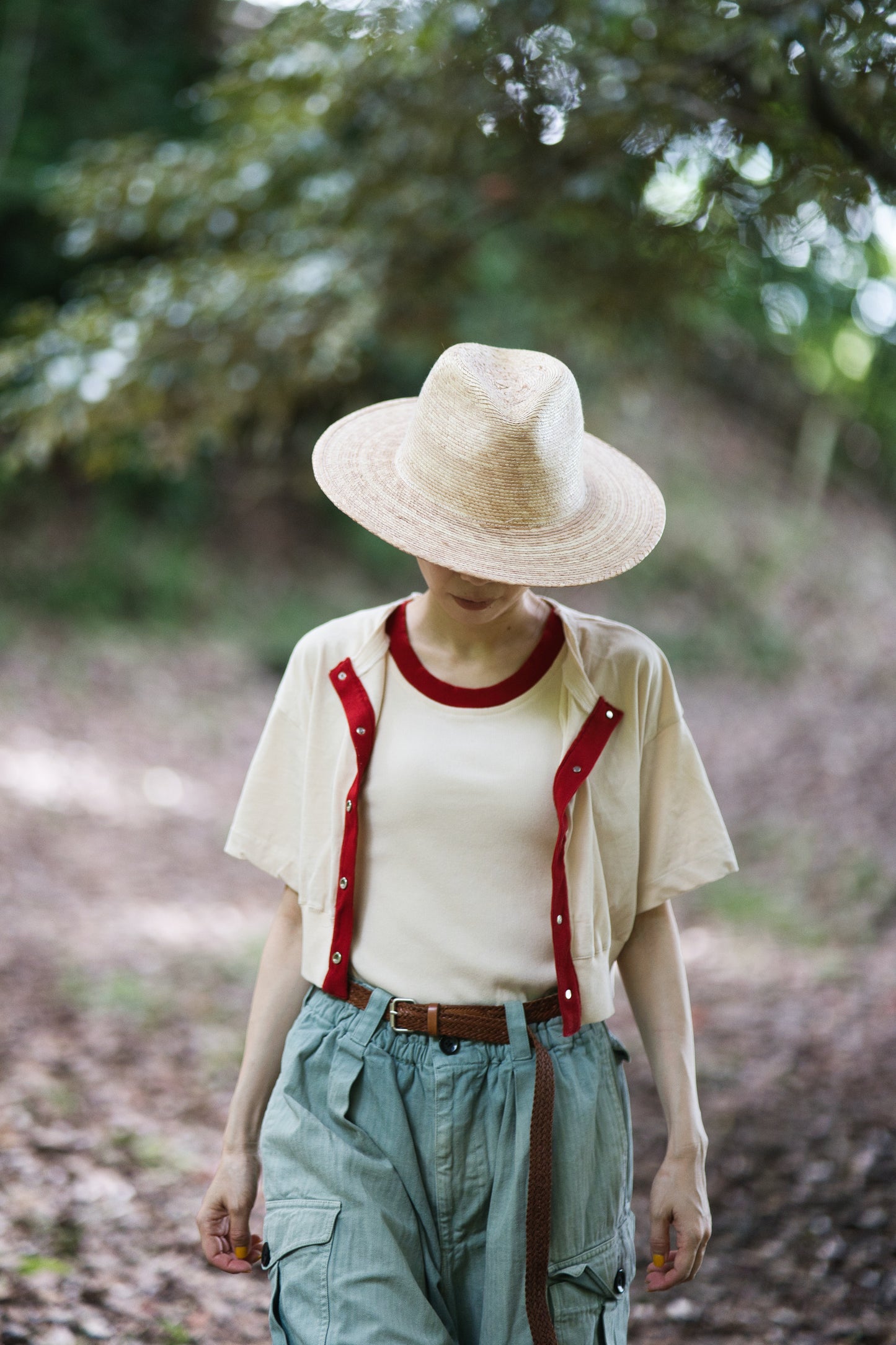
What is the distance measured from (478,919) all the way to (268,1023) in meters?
0.46

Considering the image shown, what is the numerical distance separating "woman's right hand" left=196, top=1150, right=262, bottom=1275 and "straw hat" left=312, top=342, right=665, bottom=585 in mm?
1092

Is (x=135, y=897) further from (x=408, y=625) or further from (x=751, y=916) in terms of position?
(x=408, y=625)

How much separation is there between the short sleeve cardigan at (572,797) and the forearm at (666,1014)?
6 centimetres

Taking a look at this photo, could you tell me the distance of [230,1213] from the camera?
196cm

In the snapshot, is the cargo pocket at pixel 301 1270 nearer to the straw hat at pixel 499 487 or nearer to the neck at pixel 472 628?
the neck at pixel 472 628

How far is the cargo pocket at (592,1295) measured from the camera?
176 centimetres

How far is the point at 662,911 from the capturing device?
2.01 m

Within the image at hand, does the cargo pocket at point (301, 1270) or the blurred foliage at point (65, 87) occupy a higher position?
the cargo pocket at point (301, 1270)

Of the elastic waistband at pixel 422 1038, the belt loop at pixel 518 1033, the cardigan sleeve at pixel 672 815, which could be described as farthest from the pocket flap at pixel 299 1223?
the cardigan sleeve at pixel 672 815

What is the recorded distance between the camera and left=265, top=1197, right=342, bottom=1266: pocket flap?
1748 mm

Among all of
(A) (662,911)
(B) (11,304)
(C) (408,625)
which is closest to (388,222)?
(C) (408,625)

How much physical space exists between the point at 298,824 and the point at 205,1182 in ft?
8.08

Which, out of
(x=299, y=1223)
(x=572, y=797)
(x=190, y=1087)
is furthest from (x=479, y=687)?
(x=190, y=1087)

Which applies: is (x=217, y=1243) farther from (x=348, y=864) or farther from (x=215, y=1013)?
(x=215, y=1013)
